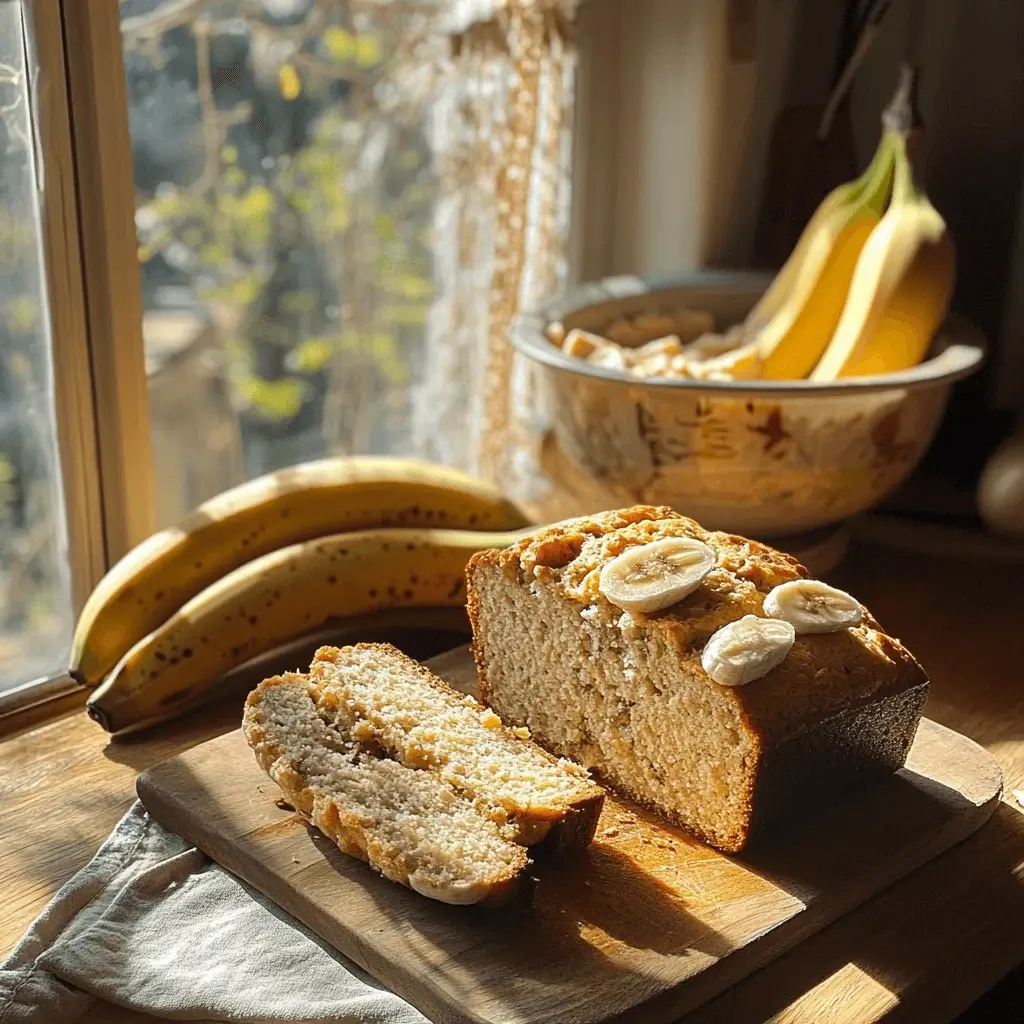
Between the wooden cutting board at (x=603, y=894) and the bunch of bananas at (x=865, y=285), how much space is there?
0.58m

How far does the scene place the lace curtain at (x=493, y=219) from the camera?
1925 millimetres

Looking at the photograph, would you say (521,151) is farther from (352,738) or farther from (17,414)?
(352,738)

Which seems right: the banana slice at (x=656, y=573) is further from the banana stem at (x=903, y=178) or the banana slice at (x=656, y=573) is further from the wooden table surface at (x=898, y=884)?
the banana stem at (x=903, y=178)

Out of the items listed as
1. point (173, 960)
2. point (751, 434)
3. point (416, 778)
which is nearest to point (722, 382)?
point (751, 434)

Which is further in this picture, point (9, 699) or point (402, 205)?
point (402, 205)

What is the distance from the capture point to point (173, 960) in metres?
1.04

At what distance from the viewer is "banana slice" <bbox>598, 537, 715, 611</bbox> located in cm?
117

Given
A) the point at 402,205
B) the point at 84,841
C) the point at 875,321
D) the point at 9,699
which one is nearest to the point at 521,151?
the point at 402,205

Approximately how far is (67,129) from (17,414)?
1.09ft

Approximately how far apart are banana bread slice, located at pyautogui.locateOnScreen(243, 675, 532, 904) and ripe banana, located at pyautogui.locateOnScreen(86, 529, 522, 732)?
0.20m

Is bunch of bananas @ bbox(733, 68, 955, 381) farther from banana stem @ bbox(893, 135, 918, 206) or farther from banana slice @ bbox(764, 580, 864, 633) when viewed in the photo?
banana slice @ bbox(764, 580, 864, 633)

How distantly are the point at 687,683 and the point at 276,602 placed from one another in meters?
0.54

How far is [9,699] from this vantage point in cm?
148

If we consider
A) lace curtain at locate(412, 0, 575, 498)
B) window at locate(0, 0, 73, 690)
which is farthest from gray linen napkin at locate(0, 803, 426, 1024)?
lace curtain at locate(412, 0, 575, 498)
